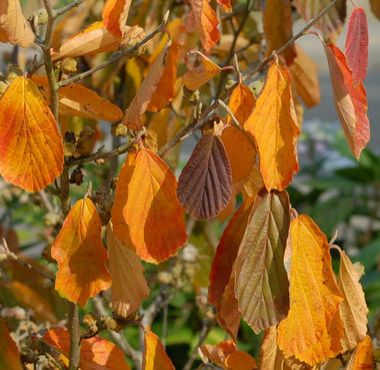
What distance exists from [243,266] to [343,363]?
0.26 meters

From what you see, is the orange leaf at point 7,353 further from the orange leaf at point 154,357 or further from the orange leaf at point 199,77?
the orange leaf at point 199,77

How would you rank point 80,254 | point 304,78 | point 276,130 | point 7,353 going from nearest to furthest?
point 276,130 → point 80,254 → point 7,353 → point 304,78

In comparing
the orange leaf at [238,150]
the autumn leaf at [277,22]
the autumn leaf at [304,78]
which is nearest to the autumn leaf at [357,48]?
the orange leaf at [238,150]

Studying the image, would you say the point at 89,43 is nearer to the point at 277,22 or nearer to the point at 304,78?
the point at 277,22

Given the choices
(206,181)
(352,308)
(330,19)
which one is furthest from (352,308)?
(330,19)

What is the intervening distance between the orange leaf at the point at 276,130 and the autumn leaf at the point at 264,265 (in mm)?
39

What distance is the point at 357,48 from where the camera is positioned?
934 mm

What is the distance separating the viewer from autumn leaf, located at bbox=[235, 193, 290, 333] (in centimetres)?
90

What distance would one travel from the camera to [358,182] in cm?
433

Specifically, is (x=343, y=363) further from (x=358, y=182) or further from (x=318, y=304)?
(x=358, y=182)

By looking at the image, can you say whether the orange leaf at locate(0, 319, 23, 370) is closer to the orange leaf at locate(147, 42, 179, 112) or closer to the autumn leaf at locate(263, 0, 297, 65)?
the orange leaf at locate(147, 42, 179, 112)

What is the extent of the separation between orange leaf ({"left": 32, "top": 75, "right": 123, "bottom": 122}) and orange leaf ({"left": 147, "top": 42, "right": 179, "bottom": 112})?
0.05 meters

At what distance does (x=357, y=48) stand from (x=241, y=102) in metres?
0.12

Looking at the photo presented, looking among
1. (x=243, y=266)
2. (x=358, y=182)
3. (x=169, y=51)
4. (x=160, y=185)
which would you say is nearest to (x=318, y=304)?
(x=243, y=266)
